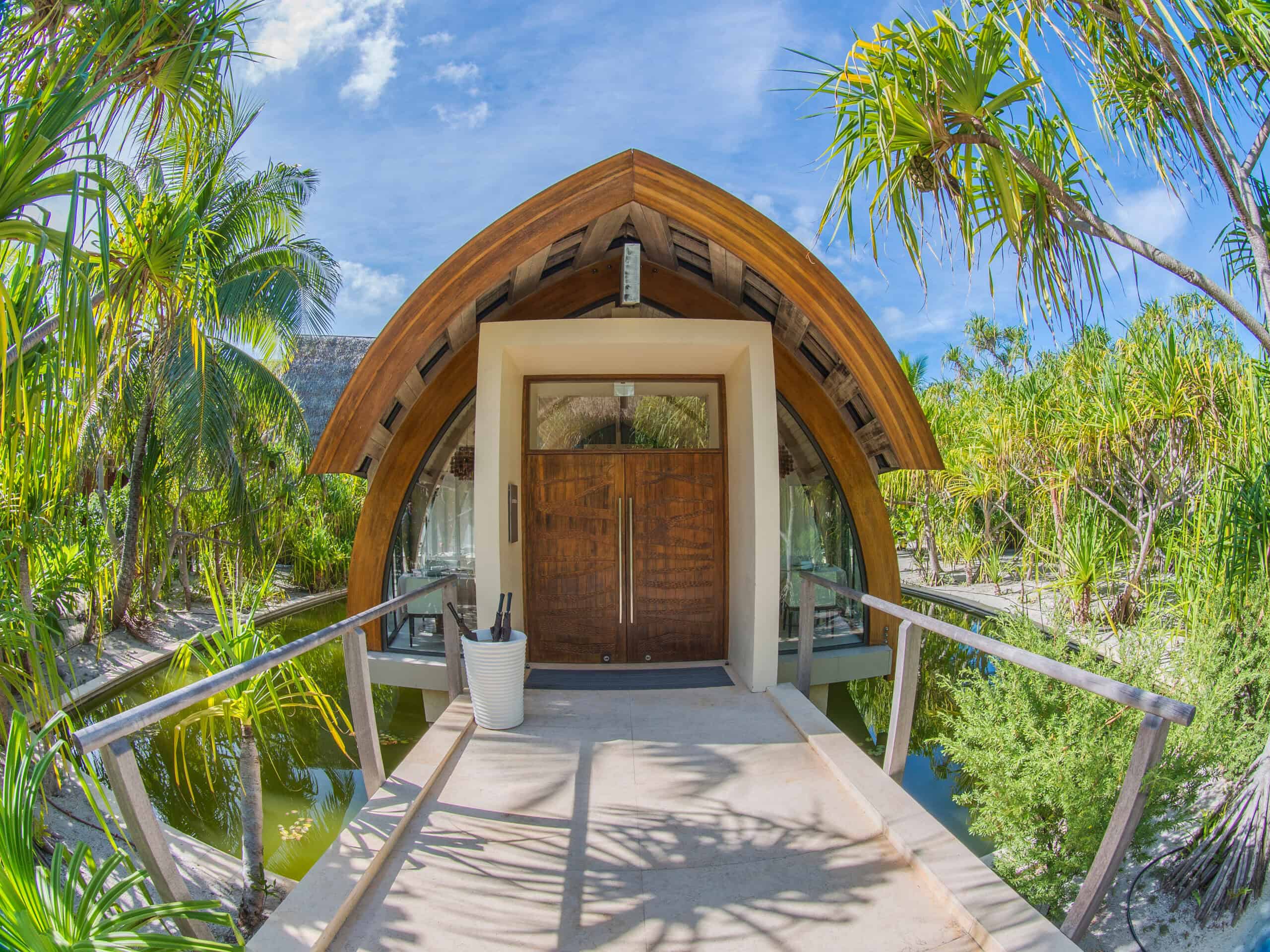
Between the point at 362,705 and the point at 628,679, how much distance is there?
2703mm

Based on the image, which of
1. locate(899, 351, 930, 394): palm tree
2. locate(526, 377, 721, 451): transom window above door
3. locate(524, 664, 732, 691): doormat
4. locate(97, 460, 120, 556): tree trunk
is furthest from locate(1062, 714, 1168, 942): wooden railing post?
locate(899, 351, 930, 394): palm tree

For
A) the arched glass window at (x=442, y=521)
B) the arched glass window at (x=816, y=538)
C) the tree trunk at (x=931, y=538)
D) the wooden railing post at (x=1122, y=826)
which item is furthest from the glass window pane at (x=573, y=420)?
the tree trunk at (x=931, y=538)

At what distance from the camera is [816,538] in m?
6.84

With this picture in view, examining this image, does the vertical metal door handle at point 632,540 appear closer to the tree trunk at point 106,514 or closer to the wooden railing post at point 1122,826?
the wooden railing post at point 1122,826

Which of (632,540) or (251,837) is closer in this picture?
(251,837)

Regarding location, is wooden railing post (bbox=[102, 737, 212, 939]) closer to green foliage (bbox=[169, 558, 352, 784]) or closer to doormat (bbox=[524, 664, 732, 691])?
green foliage (bbox=[169, 558, 352, 784])

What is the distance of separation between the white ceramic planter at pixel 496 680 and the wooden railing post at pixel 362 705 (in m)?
1.02

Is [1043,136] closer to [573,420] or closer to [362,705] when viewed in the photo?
[573,420]

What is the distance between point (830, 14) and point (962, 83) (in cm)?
384

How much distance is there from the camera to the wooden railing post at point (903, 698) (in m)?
3.55

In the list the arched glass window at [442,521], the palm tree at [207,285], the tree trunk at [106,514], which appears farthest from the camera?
the tree trunk at [106,514]

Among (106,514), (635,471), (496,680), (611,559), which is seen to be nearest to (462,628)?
Answer: (496,680)

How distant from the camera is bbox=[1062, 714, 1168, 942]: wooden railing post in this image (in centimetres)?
210

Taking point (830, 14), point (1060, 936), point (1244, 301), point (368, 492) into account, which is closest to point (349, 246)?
point (368, 492)
